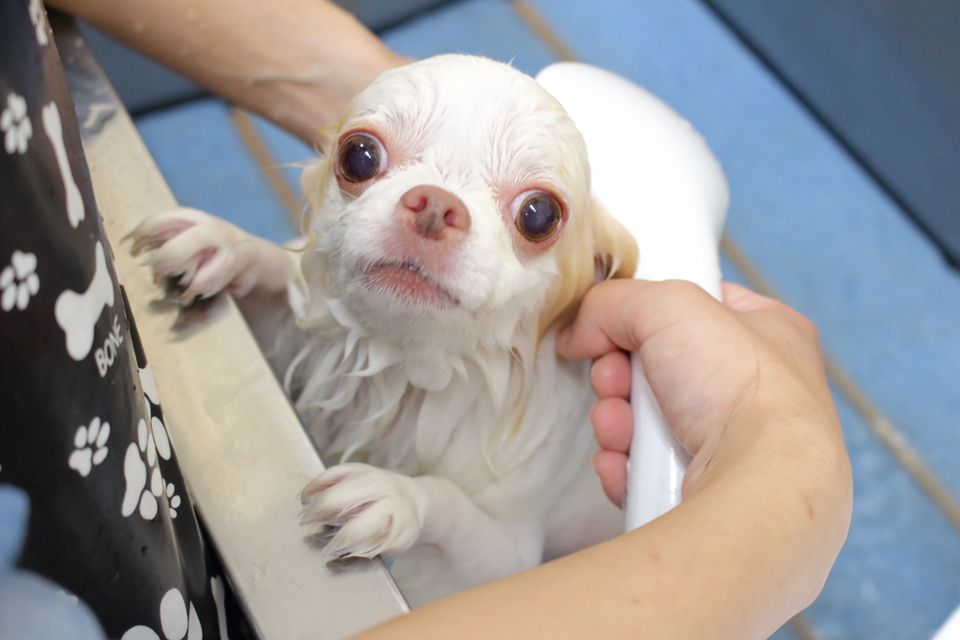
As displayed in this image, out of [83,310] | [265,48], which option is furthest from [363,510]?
[265,48]

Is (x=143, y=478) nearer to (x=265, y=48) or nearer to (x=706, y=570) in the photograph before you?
(x=706, y=570)

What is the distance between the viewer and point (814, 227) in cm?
122

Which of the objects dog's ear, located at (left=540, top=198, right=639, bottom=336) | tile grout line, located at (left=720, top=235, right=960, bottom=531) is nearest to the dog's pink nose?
dog's ear, located at (left=540, top=198, right=639, bottom=336)

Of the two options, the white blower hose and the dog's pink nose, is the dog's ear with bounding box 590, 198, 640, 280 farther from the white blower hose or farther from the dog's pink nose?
the dog's pink nose

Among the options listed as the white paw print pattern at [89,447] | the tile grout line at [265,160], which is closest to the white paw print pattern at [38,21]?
the white paw print pattern at [89,447]

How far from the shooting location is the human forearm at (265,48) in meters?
0.70

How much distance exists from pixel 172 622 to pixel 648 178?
0.46 meters

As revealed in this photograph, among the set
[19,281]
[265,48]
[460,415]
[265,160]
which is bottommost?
[265,160]

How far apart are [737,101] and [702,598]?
4.06 feet

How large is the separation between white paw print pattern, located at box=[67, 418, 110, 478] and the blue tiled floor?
0.91 meters

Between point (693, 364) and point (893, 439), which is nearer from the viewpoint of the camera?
point (693, 364)

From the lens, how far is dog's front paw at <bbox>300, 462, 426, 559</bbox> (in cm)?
39

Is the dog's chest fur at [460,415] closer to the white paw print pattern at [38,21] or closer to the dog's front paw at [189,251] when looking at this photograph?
the dog's front paw at [189,251]

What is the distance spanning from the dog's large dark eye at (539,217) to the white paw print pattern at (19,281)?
1.02 ft
